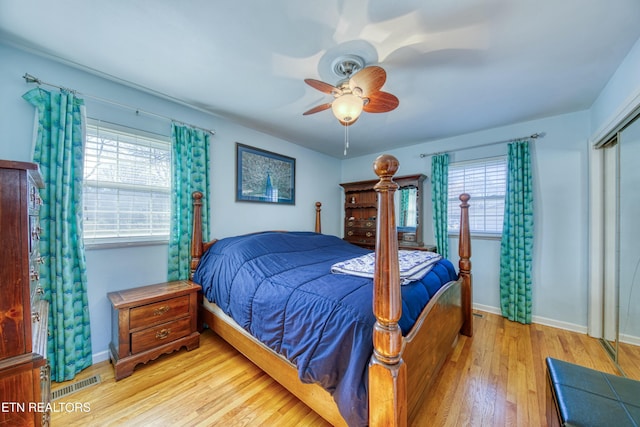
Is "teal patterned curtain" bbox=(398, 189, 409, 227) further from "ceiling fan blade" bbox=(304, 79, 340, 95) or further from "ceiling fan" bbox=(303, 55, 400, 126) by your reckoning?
"ceiling fan blade" bbox=(304, 79, 340, 95)

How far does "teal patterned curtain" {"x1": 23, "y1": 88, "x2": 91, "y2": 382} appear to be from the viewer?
5.46ft

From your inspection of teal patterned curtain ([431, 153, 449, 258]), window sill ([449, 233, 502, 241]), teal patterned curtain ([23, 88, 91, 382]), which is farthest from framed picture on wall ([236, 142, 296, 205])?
window sill ([449, 233, 502, 241])

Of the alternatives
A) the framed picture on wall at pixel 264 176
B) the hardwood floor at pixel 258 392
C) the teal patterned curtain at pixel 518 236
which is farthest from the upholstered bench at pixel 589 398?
the framed picture on wall at pixel 264 176

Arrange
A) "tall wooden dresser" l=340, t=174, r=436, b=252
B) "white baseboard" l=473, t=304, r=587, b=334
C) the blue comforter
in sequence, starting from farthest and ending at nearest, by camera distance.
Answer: "tall wooden dresser" l=340, t=174, r=436, b=252, "white baseboard" l=473, t=304, r=587, b=334, the blue comforter

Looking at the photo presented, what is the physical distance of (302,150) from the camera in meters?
3.79

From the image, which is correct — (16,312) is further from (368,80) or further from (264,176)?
(264,176)

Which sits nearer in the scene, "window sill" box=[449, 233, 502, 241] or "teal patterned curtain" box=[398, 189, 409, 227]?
"window sill" box=[449, 233, 502, 241]

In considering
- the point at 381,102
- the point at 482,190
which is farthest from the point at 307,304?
the point at 482,190

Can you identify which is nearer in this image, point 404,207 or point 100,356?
point 100,356

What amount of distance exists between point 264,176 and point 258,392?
7.78 feet

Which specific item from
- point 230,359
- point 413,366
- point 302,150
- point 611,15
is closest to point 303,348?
point 413,366

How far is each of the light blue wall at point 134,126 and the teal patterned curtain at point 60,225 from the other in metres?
0.12

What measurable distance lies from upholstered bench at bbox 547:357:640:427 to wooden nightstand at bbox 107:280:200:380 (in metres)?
2.45

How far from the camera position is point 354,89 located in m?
1.60
